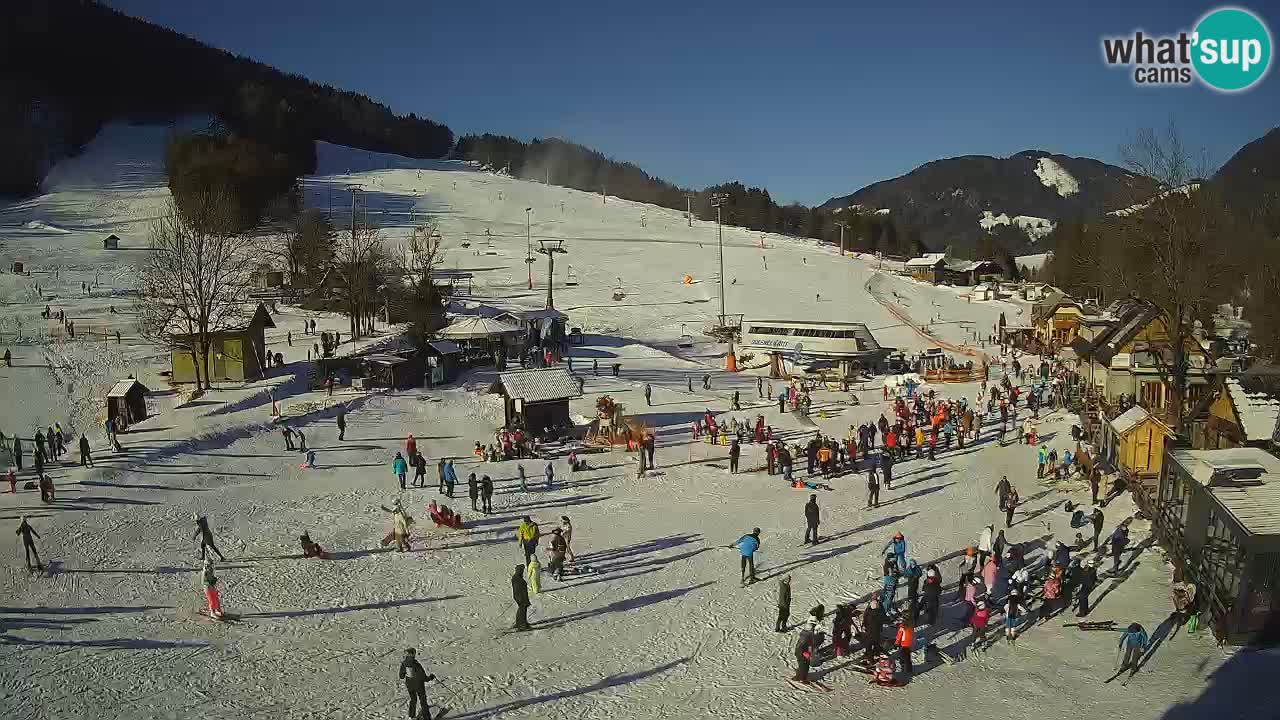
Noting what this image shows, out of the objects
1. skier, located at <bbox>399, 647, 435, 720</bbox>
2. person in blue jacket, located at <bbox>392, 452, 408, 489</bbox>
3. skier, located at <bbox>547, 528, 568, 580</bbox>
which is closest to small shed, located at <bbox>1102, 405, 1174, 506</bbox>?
skier, located at <bbox>547, 528, 568, 580</bbox>

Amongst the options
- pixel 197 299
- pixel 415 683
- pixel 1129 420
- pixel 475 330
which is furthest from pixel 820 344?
pixel 415 683

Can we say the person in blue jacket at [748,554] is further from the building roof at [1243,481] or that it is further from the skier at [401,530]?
the building roof at [1243,481]

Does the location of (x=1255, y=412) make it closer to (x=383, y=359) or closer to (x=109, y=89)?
(x=383, y=359)

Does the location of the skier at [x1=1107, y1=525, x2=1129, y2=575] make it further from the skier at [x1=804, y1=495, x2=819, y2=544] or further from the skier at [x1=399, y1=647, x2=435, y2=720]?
the skier at [x1=399, y1=647, x2=435, y2=720]

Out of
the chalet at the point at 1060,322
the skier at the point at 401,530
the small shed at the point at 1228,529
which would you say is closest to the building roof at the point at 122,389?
the skier at the point at 401,530

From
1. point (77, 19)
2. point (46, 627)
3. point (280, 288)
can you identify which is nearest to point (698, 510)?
point (46, 627)
